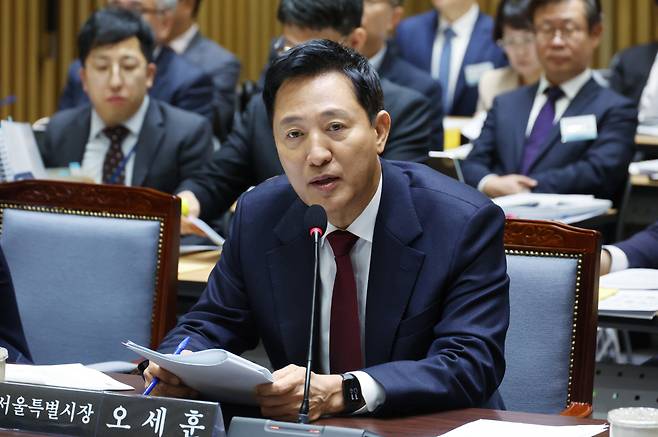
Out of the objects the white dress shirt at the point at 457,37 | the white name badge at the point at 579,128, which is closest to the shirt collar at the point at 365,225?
the white name badge at the point at 579,128

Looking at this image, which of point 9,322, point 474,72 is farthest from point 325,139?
point 474,72

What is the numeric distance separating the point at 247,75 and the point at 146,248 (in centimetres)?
566

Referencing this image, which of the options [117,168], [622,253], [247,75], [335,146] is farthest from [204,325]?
[247,75]

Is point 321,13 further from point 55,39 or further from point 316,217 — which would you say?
point 55,39

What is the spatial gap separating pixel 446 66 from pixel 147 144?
110 inches

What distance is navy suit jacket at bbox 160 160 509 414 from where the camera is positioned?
1.98 metres

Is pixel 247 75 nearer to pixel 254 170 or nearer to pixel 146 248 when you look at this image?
pixel 254 170

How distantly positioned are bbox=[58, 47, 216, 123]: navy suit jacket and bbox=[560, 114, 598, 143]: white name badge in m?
1.70

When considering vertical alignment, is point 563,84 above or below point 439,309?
above

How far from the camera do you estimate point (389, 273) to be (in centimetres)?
212

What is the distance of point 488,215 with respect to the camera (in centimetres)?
212

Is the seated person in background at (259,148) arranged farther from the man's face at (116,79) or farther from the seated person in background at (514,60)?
the seated person in background at (514,60)

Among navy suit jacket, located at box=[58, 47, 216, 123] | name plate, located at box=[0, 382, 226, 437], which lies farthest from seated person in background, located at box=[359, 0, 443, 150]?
name plate, located at box=[0, 382, 226, 437]

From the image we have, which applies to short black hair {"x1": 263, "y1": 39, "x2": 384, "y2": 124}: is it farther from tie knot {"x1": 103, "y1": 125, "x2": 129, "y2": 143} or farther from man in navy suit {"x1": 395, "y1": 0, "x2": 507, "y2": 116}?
man in navy suit {"x1": 395, "y1": 0, "x2": 507, "y2": 116}
